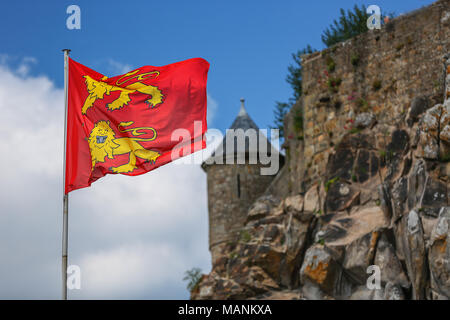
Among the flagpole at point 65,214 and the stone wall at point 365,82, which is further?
the stone wall at point 365,82

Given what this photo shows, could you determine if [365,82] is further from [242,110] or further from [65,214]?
[65,214]

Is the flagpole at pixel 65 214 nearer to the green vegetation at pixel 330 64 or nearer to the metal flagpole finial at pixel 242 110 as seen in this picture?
the green vegetation at pixel 330 64

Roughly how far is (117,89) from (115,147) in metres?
1.14

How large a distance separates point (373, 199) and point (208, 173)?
12117 mm

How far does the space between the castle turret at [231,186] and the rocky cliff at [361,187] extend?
1.12 metres

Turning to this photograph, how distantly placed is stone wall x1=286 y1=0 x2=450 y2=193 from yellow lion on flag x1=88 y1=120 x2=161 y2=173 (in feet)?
56.5

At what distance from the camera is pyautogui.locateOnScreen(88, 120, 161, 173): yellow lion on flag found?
14.2 m

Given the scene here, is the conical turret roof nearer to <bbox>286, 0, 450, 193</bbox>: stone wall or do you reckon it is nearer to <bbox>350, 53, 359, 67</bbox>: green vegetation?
<bbox>286, 0, 450, 193</bbox>: stone wall

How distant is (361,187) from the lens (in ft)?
103

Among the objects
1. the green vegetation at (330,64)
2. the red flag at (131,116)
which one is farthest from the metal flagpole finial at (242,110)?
the red flag at (131,116)

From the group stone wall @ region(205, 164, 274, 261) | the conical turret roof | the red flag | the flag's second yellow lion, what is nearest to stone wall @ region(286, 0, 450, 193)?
stone wall @ region(205, 164, 274, 261)

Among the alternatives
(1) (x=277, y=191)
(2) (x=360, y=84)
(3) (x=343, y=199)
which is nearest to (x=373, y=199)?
(3) (x=343, y=199)

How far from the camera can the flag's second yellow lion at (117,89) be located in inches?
576
